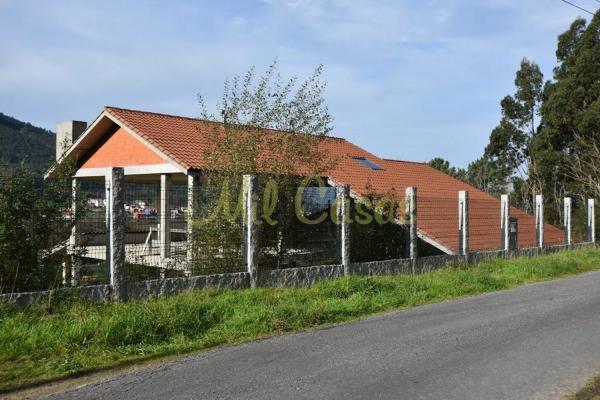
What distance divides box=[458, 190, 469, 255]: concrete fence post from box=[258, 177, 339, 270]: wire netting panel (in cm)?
492

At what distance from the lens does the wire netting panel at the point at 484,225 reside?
53.8 feet

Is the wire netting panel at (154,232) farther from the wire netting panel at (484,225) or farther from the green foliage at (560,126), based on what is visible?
the green foliage at (560,126)

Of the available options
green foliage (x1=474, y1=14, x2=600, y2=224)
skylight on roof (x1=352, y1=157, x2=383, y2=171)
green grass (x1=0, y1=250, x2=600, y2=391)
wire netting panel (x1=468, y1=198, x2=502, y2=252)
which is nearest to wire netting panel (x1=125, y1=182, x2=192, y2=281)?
green grass (x1=0, y1=250, x2=600, y2=391)

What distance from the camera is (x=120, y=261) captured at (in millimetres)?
8492

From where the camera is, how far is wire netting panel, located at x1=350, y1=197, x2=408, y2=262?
12.5 meters

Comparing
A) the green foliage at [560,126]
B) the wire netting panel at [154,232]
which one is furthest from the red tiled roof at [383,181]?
the green foliage at [560,126]

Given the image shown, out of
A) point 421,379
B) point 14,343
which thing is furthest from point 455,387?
point 14,343

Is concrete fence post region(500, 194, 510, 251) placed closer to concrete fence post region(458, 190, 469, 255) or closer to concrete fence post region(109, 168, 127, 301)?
concrete fence post region(458, 190, 469, 255)

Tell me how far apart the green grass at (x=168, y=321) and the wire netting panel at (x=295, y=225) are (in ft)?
3.41

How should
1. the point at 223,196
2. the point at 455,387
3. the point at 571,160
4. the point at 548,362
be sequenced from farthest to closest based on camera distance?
the point at 571,160
the point at 223,196
the point at 548,362
the point at 455,387

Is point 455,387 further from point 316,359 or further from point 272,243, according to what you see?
point 272,243

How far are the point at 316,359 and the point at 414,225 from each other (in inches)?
314

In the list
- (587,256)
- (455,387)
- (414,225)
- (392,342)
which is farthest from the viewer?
(587,256)

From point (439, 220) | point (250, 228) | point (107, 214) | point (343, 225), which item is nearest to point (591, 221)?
point (439, 220)
